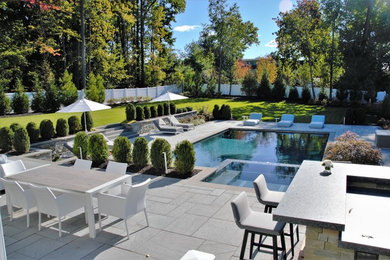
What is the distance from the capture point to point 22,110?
60.5ft

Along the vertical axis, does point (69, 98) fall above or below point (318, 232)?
above

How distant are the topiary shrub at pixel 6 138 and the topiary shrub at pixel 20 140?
21.4 inches

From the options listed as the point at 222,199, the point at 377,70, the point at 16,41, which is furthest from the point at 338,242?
the point at 16,41

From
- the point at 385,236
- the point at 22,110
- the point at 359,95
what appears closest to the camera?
the point at 385,236

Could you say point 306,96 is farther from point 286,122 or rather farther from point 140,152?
point 140,152

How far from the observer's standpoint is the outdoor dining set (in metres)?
4.97

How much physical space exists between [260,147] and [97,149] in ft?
23.9

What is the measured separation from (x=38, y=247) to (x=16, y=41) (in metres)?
26.9

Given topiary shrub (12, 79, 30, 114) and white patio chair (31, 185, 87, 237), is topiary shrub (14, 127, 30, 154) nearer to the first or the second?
white patio chair (31, 185, 87, 237)

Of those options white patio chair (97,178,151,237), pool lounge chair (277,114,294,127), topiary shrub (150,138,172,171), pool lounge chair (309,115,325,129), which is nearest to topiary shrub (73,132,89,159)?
topiary shrub (150,138,172,171)

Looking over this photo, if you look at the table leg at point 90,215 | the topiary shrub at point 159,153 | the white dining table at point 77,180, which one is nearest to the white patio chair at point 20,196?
the white dining table at point 77,180

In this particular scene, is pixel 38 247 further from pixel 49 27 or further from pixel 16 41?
pixel 16 41

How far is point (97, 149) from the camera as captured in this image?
9.59 m

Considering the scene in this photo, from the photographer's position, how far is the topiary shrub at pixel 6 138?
35.7 ft
